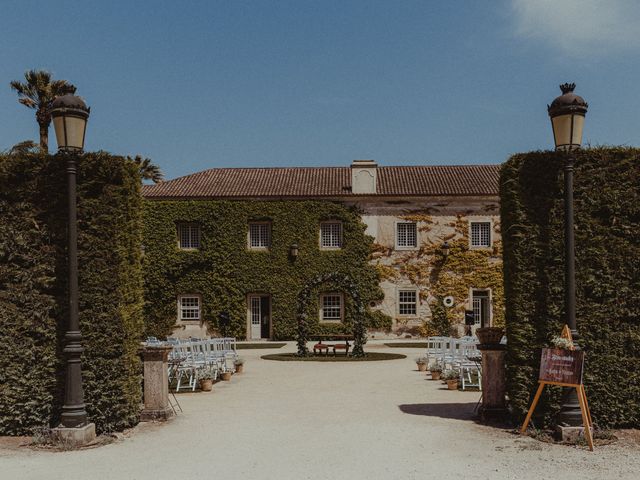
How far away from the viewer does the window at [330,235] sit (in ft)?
96.0

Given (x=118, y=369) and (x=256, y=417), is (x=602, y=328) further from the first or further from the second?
(x=118, y=369)

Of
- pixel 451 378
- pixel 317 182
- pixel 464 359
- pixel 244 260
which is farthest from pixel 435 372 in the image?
pixel 317 182

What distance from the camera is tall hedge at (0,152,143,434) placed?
8164 mm

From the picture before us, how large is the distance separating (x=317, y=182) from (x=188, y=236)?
6.62 metres

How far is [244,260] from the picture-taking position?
29.0 meters

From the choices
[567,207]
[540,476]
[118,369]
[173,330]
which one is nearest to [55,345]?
[118,369]

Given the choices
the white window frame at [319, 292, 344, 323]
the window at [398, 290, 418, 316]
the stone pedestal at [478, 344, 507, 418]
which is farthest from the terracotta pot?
the white window frame at [319, 292, 344, 323]

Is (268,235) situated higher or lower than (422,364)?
higher

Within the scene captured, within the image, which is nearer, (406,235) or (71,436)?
(71,436)

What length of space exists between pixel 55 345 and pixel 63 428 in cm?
108

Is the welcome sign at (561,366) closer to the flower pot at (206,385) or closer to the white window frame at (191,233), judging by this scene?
the flower pot at (206,385)

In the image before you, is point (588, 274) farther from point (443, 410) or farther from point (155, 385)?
point (155, 385)

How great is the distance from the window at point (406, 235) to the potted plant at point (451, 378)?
629 inches

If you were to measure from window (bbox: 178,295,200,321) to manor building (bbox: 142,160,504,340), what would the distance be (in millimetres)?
Answer: 45
